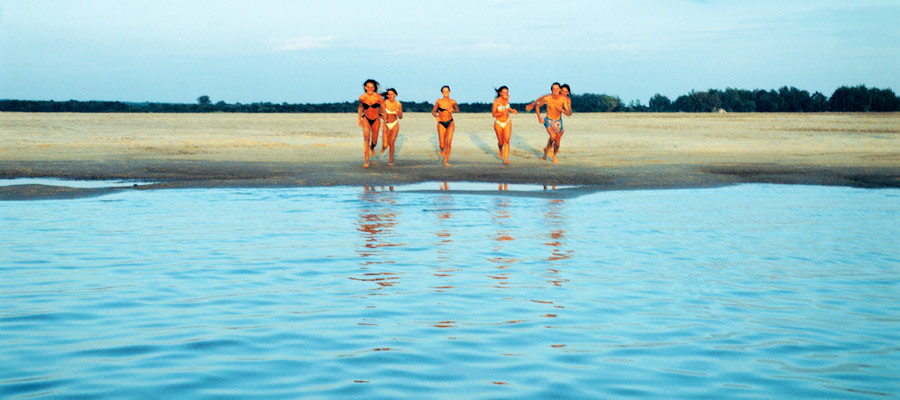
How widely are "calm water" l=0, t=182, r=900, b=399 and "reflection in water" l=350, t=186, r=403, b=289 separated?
0.17ft

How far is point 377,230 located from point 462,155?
1426 centimetres

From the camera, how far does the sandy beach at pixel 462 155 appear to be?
1838cm

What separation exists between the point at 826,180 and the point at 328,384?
1597cm

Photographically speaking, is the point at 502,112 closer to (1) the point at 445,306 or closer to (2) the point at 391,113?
(2) the point at 391,113

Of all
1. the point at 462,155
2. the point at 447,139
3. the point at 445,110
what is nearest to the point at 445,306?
the point at 445,110

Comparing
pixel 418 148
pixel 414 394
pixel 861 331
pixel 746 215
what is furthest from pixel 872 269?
pixel 418 148

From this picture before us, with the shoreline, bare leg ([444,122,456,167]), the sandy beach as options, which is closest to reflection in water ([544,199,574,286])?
the shoreline

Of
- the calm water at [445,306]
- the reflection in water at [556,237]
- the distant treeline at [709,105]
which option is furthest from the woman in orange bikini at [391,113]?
the distant treeline at [709,105]

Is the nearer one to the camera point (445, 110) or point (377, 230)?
point (377, 230)

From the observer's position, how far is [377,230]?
10664 millimetres

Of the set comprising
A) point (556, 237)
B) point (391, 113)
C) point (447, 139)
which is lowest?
point (556, 237)

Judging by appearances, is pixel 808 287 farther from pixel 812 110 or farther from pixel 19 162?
pixel 812 110

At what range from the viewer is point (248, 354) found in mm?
5172

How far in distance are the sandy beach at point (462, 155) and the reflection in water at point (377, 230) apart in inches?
103
